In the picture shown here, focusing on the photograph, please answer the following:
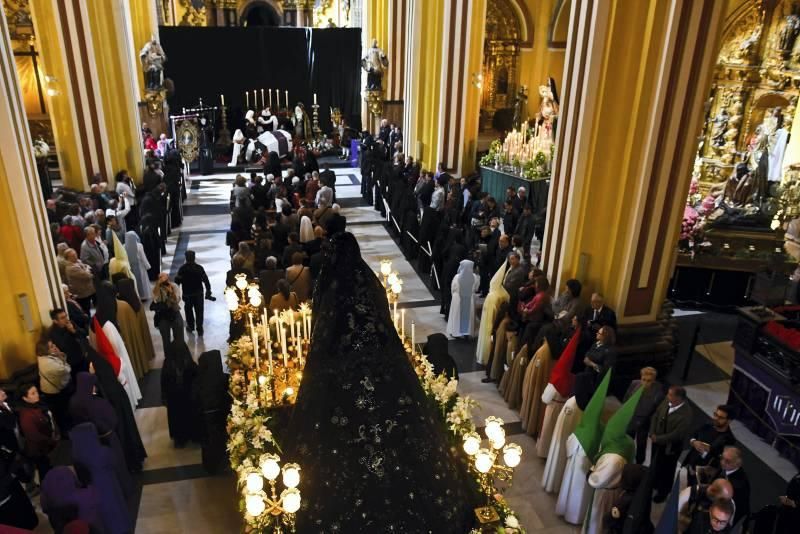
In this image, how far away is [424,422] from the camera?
8.93ft

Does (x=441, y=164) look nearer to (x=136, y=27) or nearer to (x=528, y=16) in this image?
(x=528, y=16)

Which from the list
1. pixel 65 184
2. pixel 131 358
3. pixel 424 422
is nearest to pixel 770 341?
pixel 424 422

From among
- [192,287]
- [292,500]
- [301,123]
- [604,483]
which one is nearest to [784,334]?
[604,483]

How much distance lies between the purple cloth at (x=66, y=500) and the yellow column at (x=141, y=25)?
49.8 feet

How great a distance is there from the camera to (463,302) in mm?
8773

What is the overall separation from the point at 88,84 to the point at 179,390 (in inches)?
316

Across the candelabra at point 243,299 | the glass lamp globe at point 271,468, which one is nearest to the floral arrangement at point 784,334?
the candelabra at point 243,299

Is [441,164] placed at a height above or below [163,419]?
above

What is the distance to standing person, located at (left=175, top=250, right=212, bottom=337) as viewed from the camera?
8523 mm

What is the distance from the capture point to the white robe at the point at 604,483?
4859mm

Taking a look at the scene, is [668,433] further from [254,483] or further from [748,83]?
[748,83]

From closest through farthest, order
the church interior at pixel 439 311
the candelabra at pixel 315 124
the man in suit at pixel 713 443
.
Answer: the church interior at pixel 439 311, the man in suit at pixel 713 443, the candelabra at pixel 315 124

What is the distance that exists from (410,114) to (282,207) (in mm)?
6791

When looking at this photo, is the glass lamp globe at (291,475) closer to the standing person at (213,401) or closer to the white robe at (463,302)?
the standing person at (213,401)
